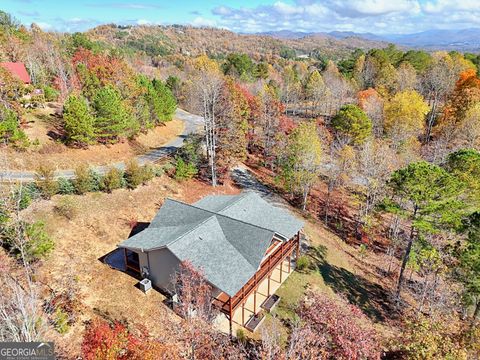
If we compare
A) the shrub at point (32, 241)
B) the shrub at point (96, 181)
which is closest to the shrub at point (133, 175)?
the shrub at point (96, 181)

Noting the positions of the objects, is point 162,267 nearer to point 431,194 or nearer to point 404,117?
point 431,194

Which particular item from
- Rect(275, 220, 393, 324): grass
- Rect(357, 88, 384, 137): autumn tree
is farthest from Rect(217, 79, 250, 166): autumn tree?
Rect(357, 88, 384, 137): autumn tree

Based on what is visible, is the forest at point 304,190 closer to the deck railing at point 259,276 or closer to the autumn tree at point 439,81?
the autumn tree at point 439,81

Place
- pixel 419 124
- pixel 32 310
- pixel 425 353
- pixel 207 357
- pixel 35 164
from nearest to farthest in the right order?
pixel 32 310, pixel 425 353, pixel 207 357, pixel 35 164, pixel 419 124

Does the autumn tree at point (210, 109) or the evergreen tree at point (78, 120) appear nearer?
the evergreen tree at point (78, 120)

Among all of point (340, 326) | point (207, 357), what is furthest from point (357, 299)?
point (207, 357)

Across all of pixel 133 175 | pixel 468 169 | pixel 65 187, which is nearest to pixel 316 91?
pixel 468 169

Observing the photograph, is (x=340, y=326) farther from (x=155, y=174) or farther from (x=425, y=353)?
(x=155, y=174)

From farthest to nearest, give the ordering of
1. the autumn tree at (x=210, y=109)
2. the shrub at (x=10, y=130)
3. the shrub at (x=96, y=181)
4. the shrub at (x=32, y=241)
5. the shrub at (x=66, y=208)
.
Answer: the autumn tree at (x=210, y=109) → the shrub at (x=10, y=130) → the shrub at (x=96, y=181) → the shrub at (x=66, y=208) → the shrub at (x=32, y=241)

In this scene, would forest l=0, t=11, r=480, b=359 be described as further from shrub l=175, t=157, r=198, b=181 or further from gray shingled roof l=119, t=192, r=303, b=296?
gray shingled roof l=119, t=192, r=303, b=296
